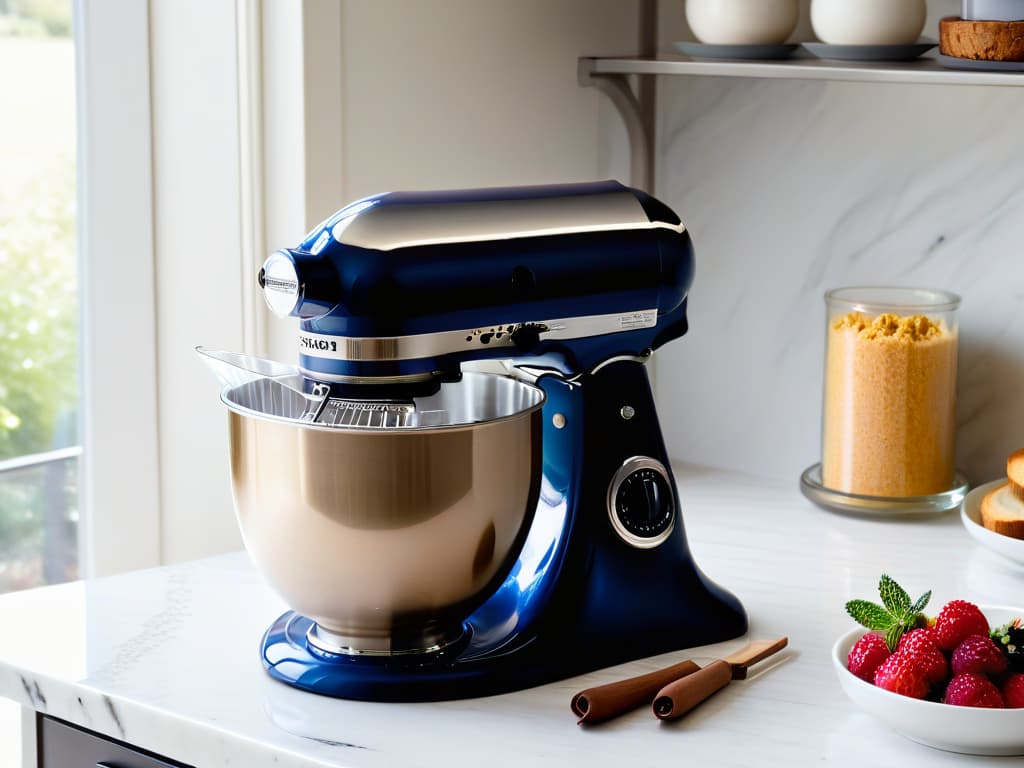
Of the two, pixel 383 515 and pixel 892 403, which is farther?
pixel 892 403

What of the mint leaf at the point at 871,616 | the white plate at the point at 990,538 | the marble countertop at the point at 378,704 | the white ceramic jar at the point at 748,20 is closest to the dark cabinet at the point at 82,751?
the marble countertop at the point at 378,704

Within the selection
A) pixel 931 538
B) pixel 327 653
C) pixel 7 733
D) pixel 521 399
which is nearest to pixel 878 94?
pixel 931 538

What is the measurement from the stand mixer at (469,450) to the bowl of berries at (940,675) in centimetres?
19

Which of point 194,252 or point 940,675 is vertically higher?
point 194,252

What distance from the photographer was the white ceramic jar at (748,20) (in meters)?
1.45

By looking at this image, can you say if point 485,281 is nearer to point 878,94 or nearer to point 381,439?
point 381,439

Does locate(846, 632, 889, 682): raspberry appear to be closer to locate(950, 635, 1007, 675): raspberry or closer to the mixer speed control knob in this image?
locate(950, 635, 1007, 675): raspberry

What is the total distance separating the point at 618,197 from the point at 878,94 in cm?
62

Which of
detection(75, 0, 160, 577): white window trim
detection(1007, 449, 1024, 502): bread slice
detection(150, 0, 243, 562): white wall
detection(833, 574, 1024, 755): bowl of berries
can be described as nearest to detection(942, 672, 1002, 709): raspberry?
detection(833, 574, 1024, 755): bowl of berries

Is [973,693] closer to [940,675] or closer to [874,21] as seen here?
[940,675]

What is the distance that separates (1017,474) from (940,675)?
20.5 inches

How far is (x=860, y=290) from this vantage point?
1639mm

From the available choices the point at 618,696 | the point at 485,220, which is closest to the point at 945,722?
the point at 618,696

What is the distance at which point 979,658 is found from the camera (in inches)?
38.3
